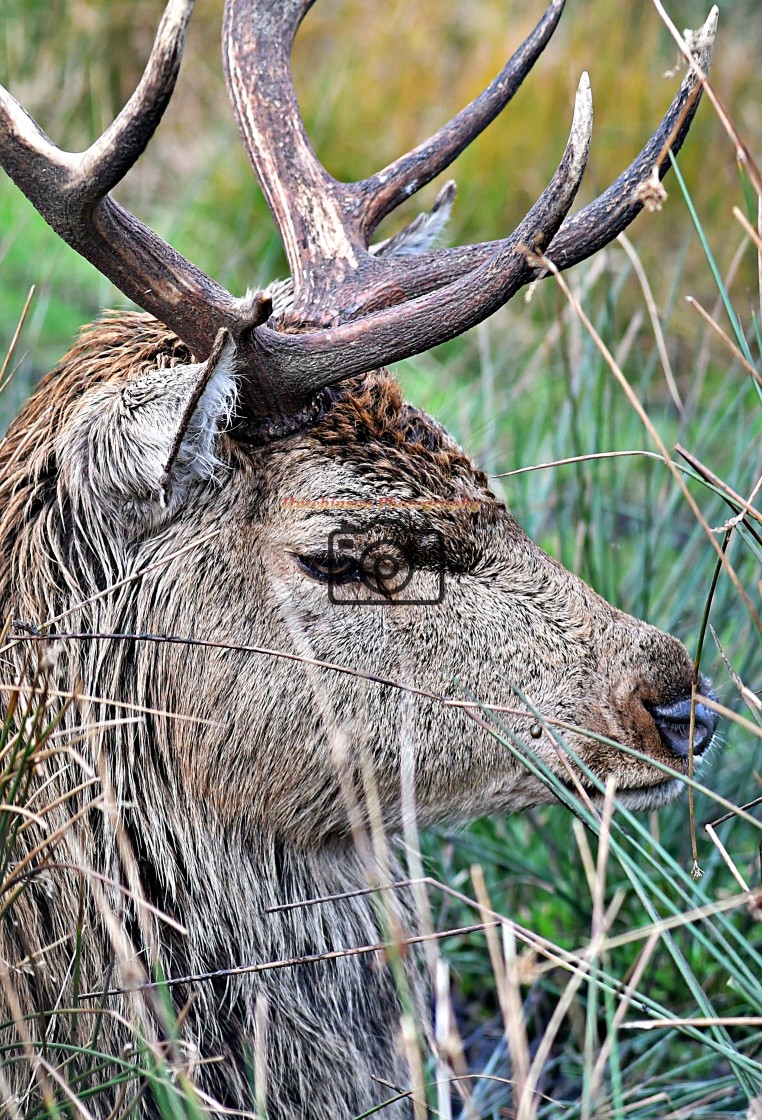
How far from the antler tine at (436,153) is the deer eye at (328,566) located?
959 mm

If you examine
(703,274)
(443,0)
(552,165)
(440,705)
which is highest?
(443,0)

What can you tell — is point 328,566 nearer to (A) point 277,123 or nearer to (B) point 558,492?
(A) point 277,123

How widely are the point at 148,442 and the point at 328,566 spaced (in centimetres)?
44

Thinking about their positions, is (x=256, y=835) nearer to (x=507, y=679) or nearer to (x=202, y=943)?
(x=202, y=943)

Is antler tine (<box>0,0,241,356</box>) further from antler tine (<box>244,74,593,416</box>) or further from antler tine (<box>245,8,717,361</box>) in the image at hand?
antler tine (<box>245,8,717,361</box>)

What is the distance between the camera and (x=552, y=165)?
20.8 ft

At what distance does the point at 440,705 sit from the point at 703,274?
505 cm

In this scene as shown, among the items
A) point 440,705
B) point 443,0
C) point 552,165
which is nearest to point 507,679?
point 440,705

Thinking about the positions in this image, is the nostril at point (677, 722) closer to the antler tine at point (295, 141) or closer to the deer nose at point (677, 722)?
the deer nose at point (677, 722)

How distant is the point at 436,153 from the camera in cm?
304

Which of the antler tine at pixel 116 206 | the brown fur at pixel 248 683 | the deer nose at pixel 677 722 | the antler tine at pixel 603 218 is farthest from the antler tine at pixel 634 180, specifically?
the deer nose at pixel 677 722

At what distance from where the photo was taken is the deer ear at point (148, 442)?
2.12 meters

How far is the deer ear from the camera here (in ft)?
6.97

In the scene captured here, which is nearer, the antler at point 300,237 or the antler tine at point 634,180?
the antler at point 300,237
